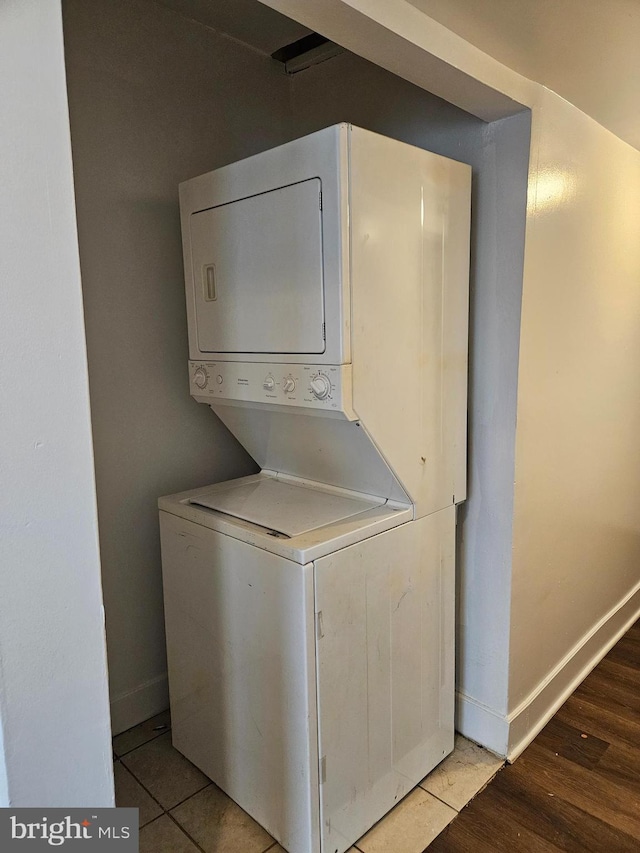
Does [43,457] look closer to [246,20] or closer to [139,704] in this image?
[139,704]

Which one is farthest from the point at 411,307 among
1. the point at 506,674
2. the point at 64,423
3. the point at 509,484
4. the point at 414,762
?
the point at 414,762

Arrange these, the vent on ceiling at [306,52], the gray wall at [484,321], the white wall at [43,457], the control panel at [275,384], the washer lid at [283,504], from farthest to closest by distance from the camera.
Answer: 1. the vent on ceiling at [306,52]
2. the gray wall at [484,321]
3. the washer lid at [283,504]
4. the control panel at [275,384]
5. the white wall at [43,457]

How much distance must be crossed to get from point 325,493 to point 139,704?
1.06 metres

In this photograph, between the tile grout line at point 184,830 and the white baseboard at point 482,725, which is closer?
the tile grout line at point 184,830

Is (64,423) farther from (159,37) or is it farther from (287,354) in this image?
(159,37)

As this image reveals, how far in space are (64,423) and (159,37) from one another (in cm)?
164

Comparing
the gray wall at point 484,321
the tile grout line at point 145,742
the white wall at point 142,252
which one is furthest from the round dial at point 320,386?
the tile grout line at point 145,742

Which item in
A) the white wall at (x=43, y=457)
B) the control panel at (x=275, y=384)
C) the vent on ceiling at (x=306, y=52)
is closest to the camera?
the white wall at (x=43, y=457)

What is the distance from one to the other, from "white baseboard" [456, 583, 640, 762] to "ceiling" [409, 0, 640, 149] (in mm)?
1965

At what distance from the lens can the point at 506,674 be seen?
6.55ft

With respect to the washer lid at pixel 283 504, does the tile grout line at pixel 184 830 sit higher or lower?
lower

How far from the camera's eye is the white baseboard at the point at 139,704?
2.13 meters

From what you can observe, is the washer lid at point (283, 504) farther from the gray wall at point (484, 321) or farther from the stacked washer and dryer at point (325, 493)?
the gray wall at point (484, 321)

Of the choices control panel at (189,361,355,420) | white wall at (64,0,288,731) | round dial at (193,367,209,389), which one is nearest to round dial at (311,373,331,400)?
control panel at (189,361,355,420)
